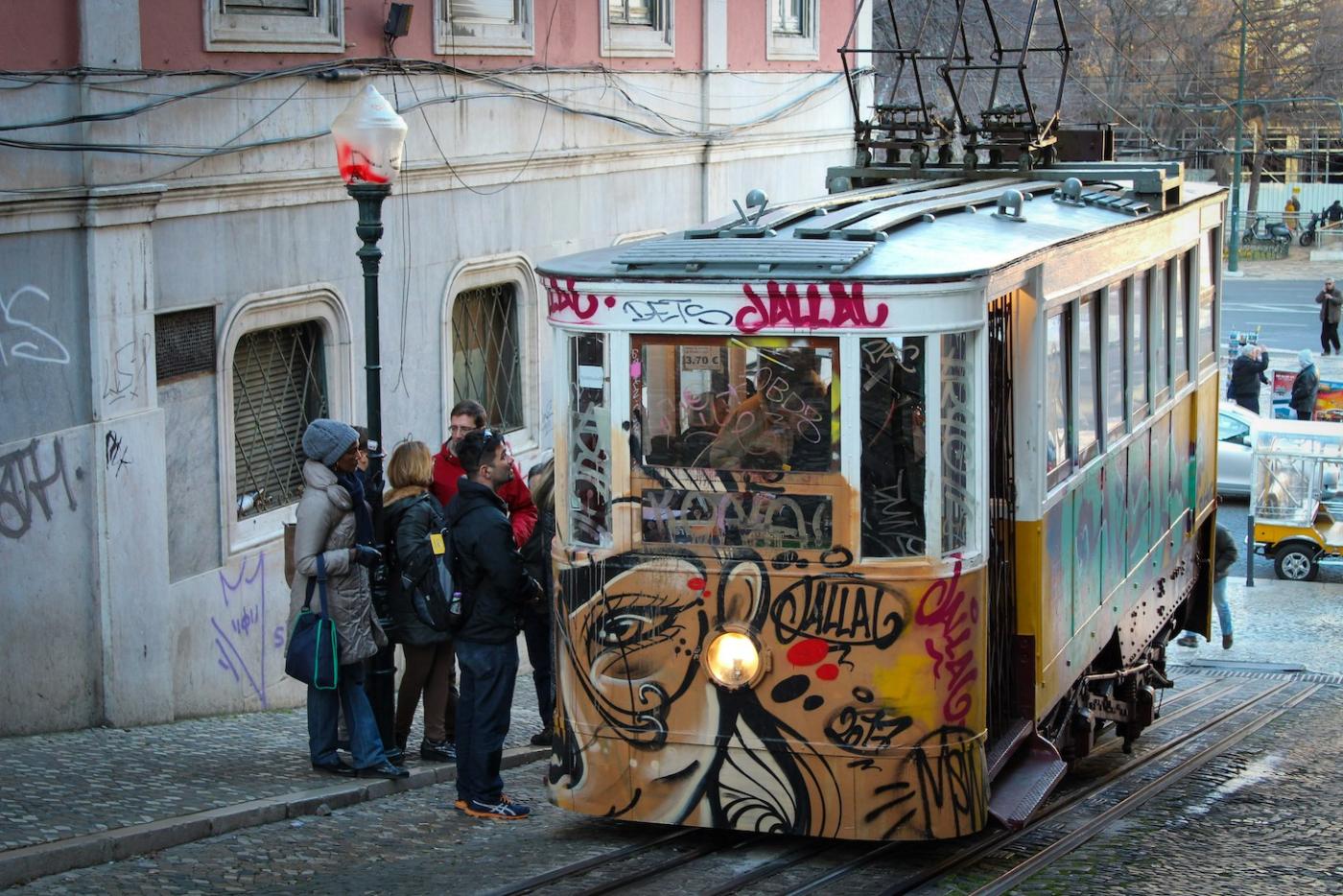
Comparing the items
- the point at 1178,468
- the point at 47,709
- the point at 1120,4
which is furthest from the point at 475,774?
the point at 1120,4

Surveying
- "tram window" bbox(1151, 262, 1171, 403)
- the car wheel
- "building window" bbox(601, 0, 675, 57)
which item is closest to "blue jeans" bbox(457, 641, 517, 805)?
"tram window" bbox(1151, 262, 1171, 403)

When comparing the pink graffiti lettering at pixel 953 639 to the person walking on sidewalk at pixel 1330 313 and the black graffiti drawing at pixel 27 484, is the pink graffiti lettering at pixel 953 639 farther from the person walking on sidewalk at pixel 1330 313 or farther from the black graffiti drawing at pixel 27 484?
the person walking on sidewalk at pixel 1330 313

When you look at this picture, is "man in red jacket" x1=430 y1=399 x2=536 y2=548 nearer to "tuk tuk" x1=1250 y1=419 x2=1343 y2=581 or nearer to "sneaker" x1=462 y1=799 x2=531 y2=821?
"sneaker" x1=462 y1=799 x2=531 y2=821

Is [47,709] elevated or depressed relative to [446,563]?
depressed

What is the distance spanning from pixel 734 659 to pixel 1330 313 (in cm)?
3051

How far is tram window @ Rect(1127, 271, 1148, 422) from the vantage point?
9.81 m

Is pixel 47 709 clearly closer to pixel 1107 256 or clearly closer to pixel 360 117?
pixel 360 117

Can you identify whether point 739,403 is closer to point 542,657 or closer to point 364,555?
point 364,555

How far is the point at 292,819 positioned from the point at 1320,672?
435 inches

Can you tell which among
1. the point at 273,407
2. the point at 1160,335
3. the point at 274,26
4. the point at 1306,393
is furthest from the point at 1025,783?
the point at 1306,393

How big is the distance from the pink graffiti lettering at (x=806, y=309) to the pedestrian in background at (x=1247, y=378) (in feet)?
72.1

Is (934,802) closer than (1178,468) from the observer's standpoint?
Yes

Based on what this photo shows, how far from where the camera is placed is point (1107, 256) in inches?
358

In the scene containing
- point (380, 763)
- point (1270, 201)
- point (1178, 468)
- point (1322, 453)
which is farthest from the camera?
point (1270, 201)
